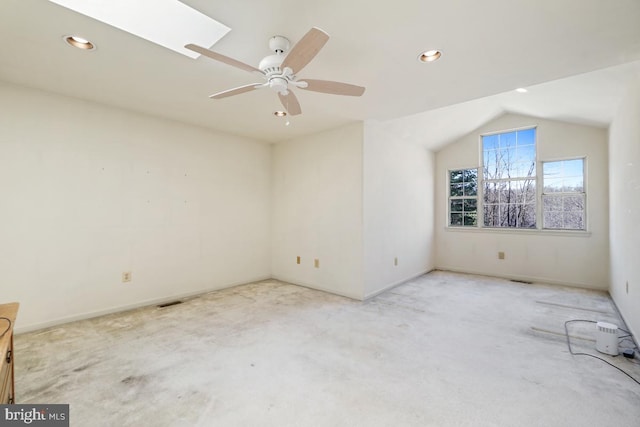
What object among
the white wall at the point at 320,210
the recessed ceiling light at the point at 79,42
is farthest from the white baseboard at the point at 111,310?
the recessed ceiling light at the point at 79,42

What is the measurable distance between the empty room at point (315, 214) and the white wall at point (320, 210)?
0.04m

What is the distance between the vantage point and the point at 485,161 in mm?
5605

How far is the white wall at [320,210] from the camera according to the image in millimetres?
3971

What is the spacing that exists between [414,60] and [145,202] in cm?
342

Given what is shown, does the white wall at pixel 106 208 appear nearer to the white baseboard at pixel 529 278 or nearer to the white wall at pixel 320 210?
the white wall at pixel 320 210

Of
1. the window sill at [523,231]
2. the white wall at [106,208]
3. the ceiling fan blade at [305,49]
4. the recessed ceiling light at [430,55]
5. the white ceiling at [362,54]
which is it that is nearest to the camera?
the ceiling fan blade at [305,49]

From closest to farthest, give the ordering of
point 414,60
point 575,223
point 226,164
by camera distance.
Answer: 1. point 414,60
2. point 226,164
3. point 575,223

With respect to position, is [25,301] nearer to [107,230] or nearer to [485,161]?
[107,230]

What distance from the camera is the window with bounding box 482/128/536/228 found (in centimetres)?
517

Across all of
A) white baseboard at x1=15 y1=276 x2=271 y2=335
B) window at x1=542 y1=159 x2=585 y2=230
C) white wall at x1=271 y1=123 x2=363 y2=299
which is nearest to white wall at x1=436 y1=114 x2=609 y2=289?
window at x1=542 y1=159 x2=585 y2=230

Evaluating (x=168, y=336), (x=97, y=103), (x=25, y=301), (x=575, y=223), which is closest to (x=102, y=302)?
(x=25, y=301)

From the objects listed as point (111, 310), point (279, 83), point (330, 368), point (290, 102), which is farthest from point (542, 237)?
point (111, 310)

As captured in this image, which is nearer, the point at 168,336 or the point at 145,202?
the point at 168,336

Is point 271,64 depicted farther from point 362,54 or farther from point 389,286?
point 389,286
